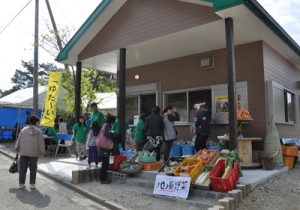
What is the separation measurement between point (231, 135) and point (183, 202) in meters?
1.99

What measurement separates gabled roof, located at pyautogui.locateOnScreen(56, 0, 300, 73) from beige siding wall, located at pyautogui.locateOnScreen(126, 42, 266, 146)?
0.25m

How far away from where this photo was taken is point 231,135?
6652 mm

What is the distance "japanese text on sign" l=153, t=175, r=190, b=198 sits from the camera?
225 inches

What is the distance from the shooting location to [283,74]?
10.1 m

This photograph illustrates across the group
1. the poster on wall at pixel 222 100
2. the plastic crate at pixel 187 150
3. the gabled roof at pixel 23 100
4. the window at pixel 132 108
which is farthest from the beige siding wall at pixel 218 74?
the gabled roof at pixel 23 100

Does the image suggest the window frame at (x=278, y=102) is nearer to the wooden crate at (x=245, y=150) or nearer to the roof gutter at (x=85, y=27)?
the wooden crate at (x=245, y=150)

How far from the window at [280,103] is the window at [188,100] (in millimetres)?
1984

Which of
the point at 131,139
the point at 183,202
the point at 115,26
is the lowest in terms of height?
the point at 183,202

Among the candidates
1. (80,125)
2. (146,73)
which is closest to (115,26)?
(146,73)

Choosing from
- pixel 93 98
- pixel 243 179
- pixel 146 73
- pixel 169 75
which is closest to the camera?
pixel 243 179

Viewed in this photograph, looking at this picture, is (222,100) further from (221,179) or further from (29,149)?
(29,149)

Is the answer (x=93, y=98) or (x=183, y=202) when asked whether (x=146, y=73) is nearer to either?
(x=183, y=202)

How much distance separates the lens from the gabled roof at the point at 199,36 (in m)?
6.82

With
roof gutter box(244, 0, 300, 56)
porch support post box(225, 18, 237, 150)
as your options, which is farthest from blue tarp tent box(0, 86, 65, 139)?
roof gutter box(244, 0, 300, 56)
